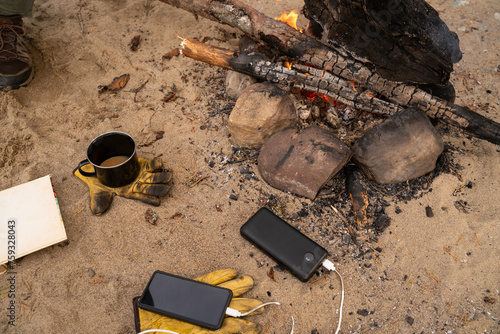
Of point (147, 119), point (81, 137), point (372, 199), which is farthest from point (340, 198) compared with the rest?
point (81, 137)

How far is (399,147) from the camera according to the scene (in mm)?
2729

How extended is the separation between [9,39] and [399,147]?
423 centimetres

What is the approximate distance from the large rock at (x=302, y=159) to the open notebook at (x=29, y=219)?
173cm

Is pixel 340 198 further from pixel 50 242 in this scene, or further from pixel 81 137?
pixel 81 137

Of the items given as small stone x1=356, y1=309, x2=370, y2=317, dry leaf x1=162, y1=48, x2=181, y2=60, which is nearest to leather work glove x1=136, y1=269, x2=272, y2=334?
small stone x1=356, y1=309, x2=370, y2=317

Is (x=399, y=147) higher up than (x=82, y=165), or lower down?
higher up

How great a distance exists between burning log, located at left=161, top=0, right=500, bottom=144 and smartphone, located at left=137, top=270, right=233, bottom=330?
2003mm

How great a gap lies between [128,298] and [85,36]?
338cm

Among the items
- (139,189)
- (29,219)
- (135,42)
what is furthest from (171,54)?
(29,219)

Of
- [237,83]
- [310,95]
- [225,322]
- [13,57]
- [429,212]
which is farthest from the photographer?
[13,57]

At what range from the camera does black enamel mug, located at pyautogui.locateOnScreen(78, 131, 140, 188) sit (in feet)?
8.57

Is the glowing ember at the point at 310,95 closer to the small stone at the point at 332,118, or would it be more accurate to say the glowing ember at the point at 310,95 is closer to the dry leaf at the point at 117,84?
the small stone at the point at 332,118

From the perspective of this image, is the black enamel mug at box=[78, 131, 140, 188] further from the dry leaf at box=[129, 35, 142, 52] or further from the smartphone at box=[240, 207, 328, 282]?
the dry leaf at box=[129, 35, 142, 52]

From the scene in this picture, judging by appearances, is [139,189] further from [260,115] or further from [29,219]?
[260,115]
